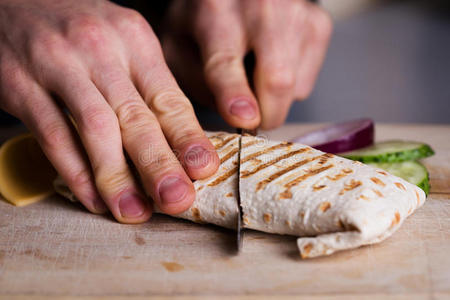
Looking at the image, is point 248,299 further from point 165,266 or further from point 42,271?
point 42,271

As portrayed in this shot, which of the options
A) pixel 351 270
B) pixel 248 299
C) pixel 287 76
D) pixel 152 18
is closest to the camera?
pixel 248 299

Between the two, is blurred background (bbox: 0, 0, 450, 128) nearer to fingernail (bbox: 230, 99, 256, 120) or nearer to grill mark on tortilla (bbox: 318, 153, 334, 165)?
fingernail (bbox: 230, 99, 256, 120)

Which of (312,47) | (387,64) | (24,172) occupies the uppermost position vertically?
(312,47)

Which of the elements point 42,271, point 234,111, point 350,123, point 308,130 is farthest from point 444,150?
point 42,271

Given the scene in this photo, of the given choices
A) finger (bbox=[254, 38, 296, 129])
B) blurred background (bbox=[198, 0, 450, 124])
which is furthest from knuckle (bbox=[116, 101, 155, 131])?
blurred background (bbox=[198, 0, 450, 124])

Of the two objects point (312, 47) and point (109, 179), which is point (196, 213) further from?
point (312, 47)

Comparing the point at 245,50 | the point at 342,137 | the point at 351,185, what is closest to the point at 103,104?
the point at 351,185
